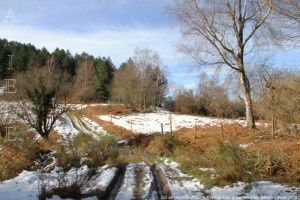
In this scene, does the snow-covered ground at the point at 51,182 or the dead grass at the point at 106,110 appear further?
the dead grass at the point at 106,110

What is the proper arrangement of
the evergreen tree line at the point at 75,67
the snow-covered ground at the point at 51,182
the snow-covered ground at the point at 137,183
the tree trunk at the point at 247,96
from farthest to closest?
the evergreen tree line at the point at 75,67 < the tree trunk at the point at 247,96 < the snow-covered ground at the point at 51,182 < the snow-covered ground at the point at 137,183

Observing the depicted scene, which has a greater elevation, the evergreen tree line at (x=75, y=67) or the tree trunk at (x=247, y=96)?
the evergreen tree line at (x=75, y=67)

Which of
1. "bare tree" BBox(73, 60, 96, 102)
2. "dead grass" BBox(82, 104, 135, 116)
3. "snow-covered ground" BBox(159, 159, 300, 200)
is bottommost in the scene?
"snow-covered ground" BBox(159, 159, 300, 200)

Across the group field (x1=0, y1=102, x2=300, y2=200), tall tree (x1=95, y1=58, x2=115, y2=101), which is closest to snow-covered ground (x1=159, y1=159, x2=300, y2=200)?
field (x1=0, y1=102, x2=300, y2=200)

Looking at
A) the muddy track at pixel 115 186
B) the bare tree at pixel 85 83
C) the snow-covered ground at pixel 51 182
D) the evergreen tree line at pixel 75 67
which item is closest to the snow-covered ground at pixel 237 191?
the muddy track at pixel 115 186

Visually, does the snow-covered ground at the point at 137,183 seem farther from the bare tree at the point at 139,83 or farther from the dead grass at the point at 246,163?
the bare tree at the point at 139,83

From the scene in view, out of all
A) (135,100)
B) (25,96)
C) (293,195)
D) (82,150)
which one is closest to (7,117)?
Result: (25,96)

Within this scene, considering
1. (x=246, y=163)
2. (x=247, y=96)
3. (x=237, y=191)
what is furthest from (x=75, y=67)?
(x=237, y=191)

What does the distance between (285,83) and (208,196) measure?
5964 millimetres

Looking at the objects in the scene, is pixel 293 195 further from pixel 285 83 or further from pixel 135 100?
pixel 135 100

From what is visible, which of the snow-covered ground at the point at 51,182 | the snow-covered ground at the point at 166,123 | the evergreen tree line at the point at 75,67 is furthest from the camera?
the evergreen tree line at the point at 75,67

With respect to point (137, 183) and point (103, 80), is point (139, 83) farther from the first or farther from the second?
point (137, 183)

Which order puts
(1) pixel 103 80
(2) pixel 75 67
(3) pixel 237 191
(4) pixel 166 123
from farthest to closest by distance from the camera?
(2) pixel 75 67 → (1) pixel 103 80 → (4) pixel 166 123 → (3) pixel 237 191

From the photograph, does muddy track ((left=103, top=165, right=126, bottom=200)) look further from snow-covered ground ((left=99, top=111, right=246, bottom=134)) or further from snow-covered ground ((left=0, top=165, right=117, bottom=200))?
snow-covered ground ((left=99, top=111, right=246, bottom=134))
